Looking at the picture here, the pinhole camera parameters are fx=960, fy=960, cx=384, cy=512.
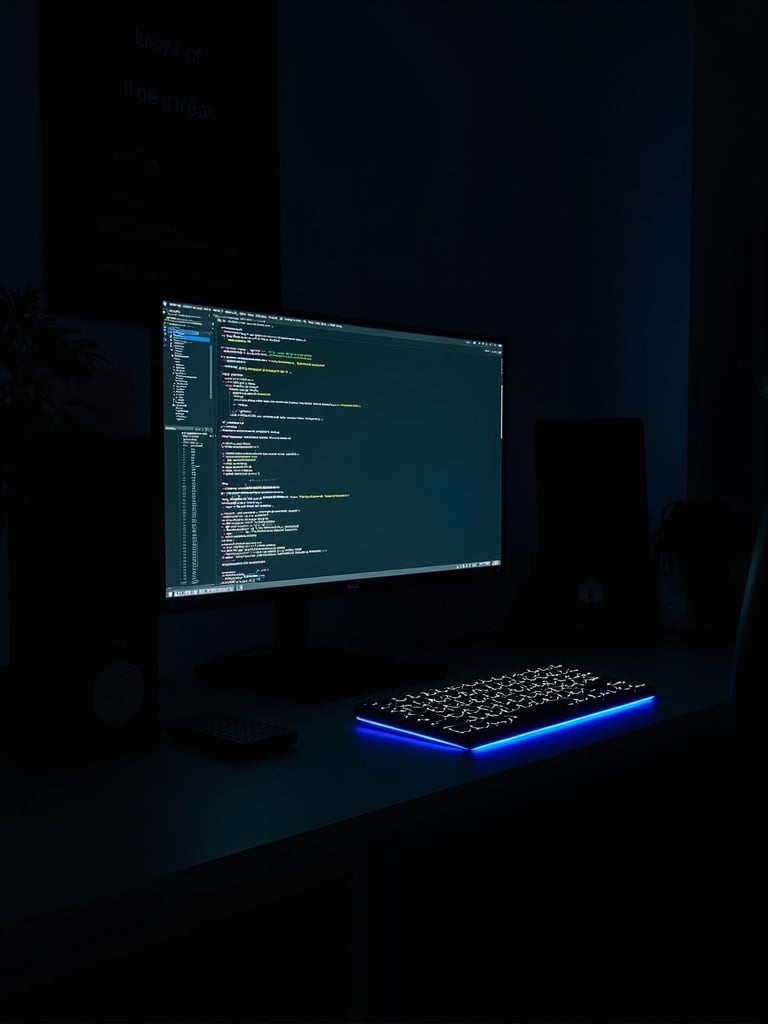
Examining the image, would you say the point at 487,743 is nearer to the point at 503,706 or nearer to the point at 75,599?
the point at 503,706

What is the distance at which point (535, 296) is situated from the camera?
207cm

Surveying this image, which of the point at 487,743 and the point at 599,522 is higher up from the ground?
the point at 599,522

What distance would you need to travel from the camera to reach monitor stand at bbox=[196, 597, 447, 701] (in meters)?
1.30

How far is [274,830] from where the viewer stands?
2.55ft

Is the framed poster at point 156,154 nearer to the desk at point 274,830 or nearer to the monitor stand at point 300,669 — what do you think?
the monitor stand at point 300,669

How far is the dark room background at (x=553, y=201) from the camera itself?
1.71m

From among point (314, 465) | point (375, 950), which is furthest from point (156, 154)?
point (375, 950)

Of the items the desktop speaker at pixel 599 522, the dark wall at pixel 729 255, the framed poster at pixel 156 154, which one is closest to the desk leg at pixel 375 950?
the desktop speaker at pixel 599 522

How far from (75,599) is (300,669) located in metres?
0.45

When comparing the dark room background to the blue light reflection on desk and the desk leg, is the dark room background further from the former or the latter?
the blue light reflection on desk

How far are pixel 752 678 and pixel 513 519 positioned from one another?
1.10m

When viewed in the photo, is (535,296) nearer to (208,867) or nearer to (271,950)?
(271,950)

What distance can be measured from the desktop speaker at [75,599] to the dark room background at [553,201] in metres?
0.72

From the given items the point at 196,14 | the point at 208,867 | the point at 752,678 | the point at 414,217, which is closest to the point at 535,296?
the point at 414,217
